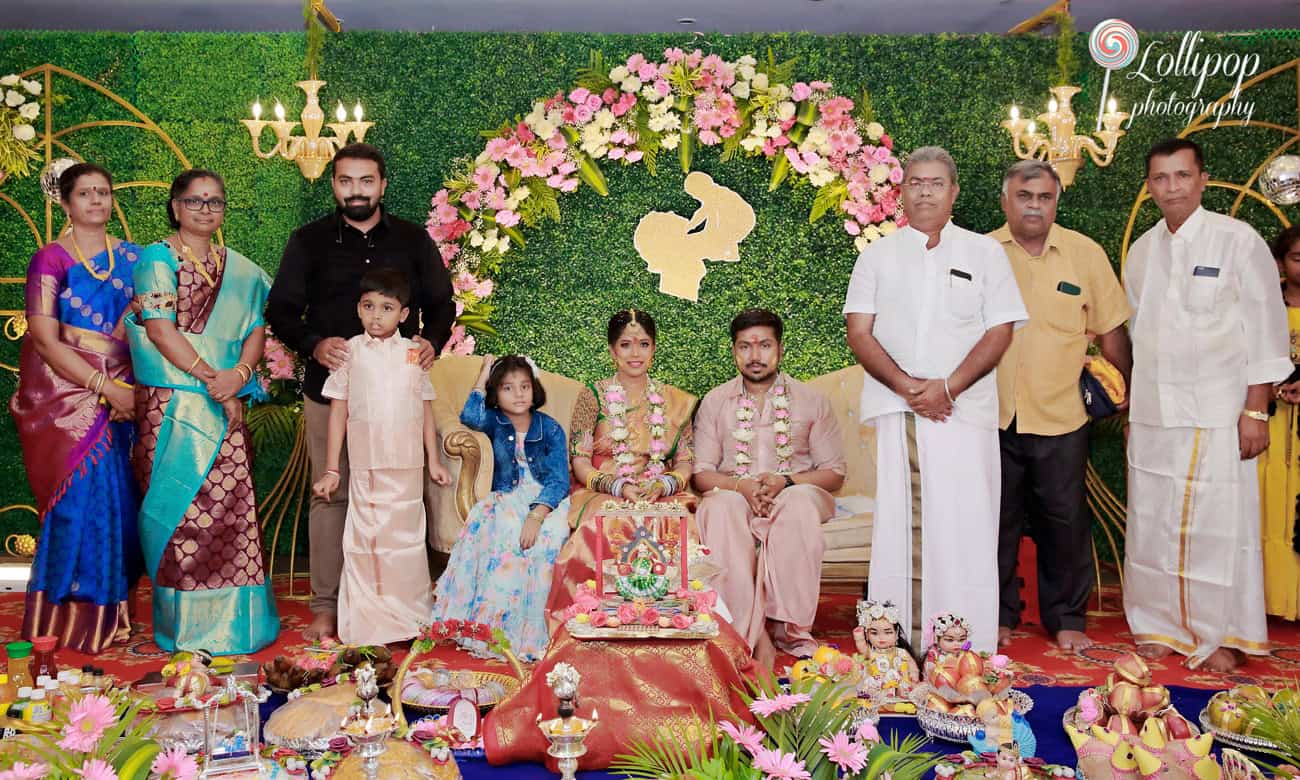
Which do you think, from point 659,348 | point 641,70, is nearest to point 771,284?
point 659,348

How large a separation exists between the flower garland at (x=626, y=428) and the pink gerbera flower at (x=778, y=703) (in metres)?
2.54

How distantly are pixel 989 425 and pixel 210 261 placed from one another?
3.64 m

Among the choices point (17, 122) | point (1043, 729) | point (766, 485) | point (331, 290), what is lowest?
point (1043, 729)

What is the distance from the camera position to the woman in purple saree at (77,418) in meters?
5.40

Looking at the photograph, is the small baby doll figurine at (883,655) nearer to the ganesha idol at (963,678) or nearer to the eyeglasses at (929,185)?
the ganesha idol at (963,678)

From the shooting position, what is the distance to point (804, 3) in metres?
6.63

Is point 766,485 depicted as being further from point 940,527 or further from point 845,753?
point 845,753

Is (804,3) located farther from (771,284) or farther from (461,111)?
(461,111)

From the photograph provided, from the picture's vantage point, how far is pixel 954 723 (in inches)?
153

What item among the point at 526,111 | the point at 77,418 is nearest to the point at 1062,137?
the point at 526,111

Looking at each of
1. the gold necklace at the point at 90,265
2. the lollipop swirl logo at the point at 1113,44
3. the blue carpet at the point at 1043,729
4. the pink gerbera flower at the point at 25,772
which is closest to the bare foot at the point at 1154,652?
the blue carpet at the point at 1043,729

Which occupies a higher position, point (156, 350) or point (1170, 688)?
point (156, 350)

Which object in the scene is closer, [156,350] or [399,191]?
[156,350]

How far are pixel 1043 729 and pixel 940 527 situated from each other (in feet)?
3.47
